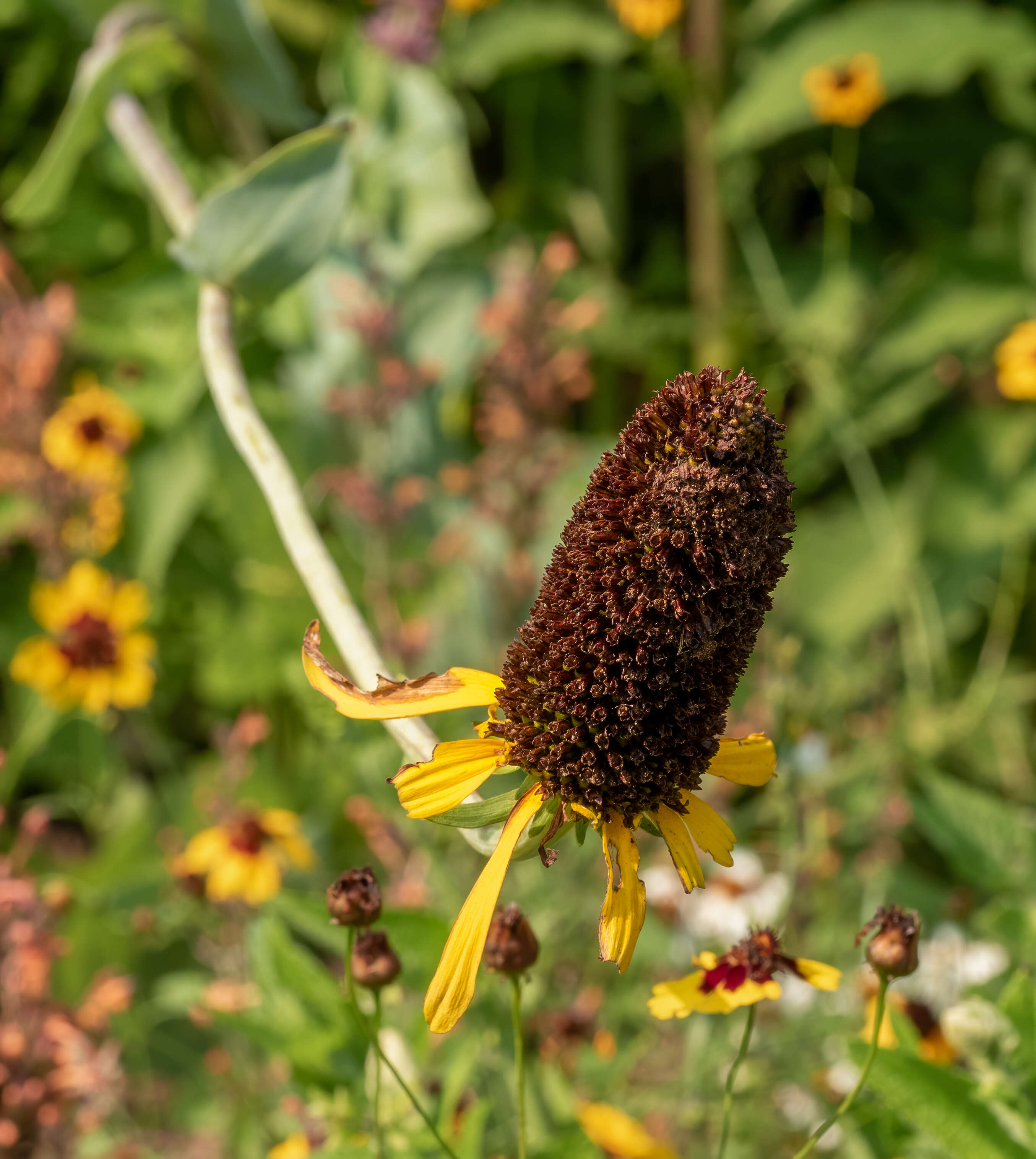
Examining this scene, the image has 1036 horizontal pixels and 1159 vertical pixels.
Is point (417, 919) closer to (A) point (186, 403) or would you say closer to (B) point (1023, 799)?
(A) point (186, 403)

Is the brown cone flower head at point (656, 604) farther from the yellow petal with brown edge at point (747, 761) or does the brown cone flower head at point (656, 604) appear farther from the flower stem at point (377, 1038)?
the flower stem at point (377, 1038)

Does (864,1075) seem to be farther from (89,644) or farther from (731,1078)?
(89,644)

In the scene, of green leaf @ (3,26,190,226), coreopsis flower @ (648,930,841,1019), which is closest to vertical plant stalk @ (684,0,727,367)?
green leaf @ (3,26,190,226)

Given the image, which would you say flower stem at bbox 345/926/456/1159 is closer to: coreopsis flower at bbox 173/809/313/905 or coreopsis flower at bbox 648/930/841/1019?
coreopsis flower at bbox 648/930/841/1019

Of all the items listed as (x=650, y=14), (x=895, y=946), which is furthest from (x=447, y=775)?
(x=650, y=14)

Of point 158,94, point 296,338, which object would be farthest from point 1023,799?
point 158,94

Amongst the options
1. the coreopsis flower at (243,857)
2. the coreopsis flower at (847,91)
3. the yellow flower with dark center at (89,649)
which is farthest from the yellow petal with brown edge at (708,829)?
the coreopsis flower at (847,91)

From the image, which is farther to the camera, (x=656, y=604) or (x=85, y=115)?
(x=85, y=115)

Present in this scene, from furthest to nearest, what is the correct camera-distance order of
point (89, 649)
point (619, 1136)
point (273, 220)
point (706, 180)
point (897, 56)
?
point (706, 180) → point (897, 56) → point (89, 649) → point (619, 1136) → point (273, 220)
